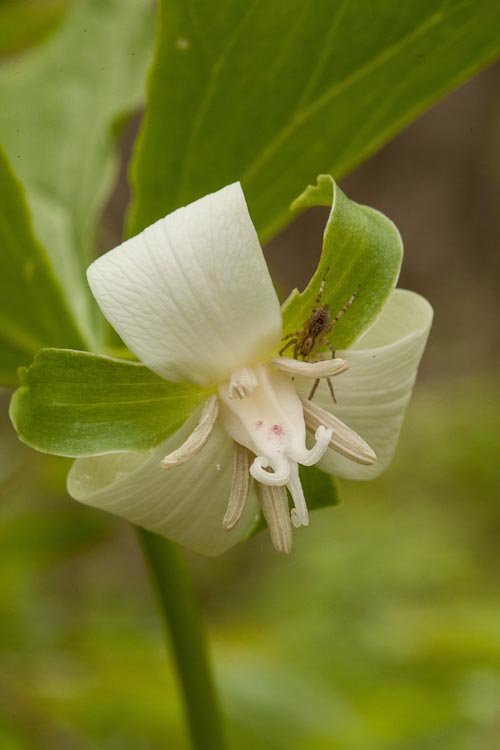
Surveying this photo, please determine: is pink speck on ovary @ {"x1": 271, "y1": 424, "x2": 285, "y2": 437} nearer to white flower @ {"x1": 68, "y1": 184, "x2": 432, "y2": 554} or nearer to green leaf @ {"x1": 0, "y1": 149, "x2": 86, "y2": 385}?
white flower @ {"x1": 68, "y1": 184, "x2": 432, "y2": 554}

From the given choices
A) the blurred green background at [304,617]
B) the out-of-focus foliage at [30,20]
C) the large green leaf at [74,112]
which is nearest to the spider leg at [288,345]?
the large green leaf at [74,112]

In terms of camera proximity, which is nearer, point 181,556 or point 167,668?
point 181,556

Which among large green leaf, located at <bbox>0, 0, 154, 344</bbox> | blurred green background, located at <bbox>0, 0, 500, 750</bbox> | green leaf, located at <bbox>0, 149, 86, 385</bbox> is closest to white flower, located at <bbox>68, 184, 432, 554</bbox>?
green leaf, located at <bbox>0, 149, 86, 385</bbox>

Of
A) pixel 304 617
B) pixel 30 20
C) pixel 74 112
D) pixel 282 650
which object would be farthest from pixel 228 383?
pixel 304 617

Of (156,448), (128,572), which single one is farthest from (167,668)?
(128,572)

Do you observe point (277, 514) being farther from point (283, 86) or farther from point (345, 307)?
point (283, 86)

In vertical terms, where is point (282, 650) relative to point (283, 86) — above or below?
below

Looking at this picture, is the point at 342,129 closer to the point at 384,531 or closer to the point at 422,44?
the point at 422,44

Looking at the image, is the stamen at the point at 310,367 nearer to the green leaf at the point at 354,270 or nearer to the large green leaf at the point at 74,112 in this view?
the green leaf at the point at 354,270
